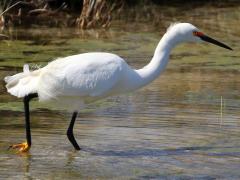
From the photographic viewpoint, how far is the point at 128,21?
1817 cm

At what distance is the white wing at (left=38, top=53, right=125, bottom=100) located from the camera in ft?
25.0

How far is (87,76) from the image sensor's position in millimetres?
7672

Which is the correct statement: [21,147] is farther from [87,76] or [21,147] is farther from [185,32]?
[185,32]

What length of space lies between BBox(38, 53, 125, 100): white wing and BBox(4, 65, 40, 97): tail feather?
0.29 meters

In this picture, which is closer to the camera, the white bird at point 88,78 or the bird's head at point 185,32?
the white bird at point 88,78

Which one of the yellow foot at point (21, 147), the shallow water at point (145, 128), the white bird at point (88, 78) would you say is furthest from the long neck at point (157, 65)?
the yellow foot at point (21, 147)

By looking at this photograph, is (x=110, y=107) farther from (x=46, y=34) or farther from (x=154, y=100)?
(x=46, y=34)

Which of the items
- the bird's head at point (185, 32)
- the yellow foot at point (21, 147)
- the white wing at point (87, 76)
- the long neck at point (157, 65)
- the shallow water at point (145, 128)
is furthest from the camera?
the bird's head at point (185, 32)

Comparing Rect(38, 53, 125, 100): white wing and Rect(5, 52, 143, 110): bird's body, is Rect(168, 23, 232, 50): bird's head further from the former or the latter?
Rect(38, 53, 125, 100): white wing

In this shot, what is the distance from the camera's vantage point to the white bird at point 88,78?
7652 mm

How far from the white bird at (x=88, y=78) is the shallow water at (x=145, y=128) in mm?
419

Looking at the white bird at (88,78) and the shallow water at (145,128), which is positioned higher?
the white bird at (88,78)

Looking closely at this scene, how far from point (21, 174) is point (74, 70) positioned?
126 cm

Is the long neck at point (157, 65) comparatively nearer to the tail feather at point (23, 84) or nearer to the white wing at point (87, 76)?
the white wing at point (87, 76)
